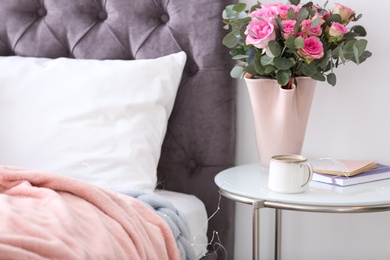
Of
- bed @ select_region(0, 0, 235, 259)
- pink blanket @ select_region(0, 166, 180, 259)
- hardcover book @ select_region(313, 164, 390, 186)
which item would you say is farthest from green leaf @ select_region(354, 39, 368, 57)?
pink blanket @ select_region(0, 166, 180, 259)

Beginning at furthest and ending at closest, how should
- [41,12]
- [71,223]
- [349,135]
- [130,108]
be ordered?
[41,12], [349,135], [130,108], [71,223]

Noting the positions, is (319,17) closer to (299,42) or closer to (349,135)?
(299,42)

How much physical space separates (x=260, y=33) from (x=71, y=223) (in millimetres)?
776

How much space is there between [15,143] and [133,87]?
1.25ft

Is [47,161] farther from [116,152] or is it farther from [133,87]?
[133,87]

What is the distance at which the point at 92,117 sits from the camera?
83.5 inches

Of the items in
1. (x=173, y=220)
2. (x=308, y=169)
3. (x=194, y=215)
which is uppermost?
(x=308, y=169)

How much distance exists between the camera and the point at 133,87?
7.16 feet

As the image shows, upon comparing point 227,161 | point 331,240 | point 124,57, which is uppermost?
point 124,57

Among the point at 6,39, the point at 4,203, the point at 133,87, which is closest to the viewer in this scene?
the point at 4,203

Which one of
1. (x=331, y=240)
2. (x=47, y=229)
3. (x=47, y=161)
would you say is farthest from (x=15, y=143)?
(x=331, y=240)

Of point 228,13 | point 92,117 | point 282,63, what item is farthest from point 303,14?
point 92,117

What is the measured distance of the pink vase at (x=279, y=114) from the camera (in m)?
2.03

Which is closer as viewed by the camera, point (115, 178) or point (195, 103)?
point (115, 178)
